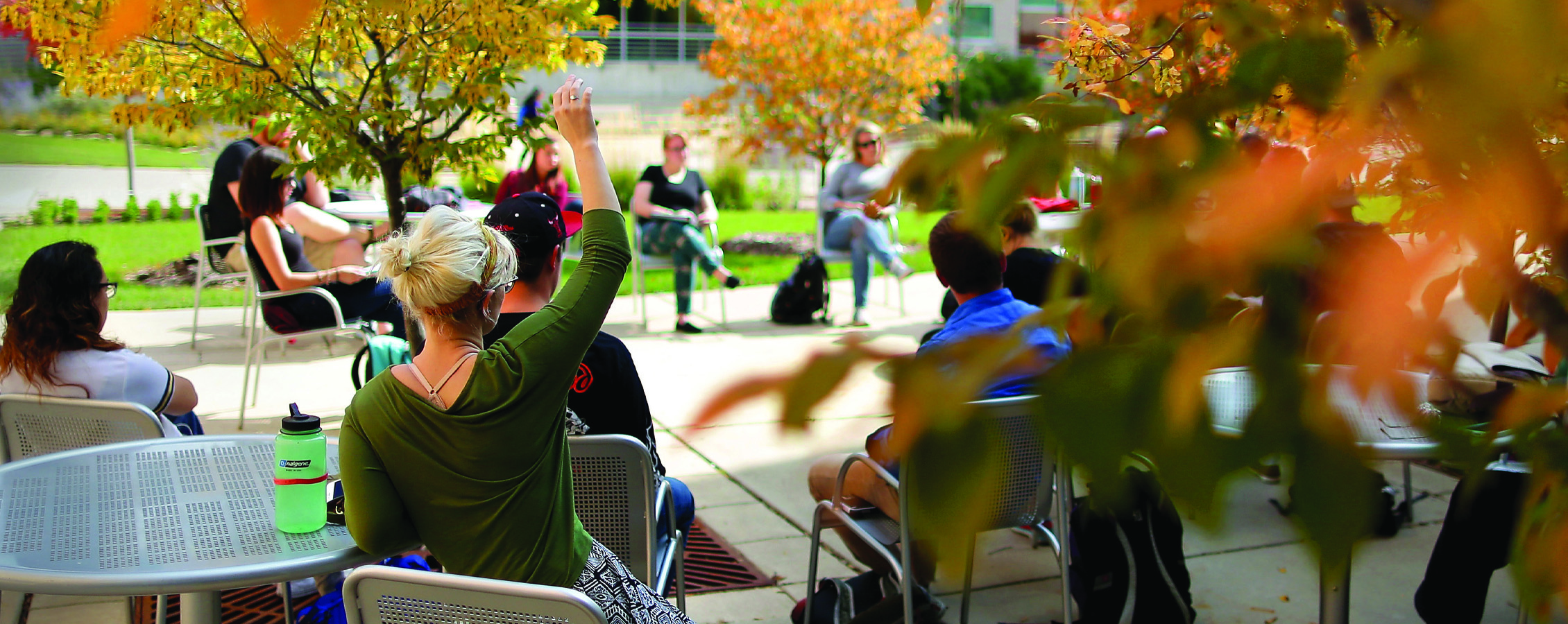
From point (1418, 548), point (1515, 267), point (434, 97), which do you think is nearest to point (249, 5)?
point (1515, 267)

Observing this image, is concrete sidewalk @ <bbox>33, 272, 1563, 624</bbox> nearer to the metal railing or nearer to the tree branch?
the tree branch

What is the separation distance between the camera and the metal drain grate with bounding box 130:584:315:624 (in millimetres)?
3432

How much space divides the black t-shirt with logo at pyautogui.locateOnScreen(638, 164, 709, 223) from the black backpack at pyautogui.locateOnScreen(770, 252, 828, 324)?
99 centimetres

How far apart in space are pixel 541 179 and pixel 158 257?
5486 millimetres

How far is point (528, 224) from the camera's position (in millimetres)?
2941

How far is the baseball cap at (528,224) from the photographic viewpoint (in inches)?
115

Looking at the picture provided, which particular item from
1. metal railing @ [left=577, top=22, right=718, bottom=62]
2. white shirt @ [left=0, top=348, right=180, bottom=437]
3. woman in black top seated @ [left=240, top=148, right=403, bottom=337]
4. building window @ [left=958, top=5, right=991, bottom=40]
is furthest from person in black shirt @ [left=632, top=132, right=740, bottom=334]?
metal railing @ [left=577, top=22, right=718, bottom=62]

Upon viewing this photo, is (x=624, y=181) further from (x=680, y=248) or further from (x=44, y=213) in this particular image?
(x=680, y=248)

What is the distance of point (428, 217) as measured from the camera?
224 cm

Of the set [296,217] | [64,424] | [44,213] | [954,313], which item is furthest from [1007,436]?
[44,213]

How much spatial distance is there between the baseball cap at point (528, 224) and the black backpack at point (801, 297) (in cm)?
544

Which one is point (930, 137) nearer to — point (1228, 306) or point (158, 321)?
point (1228, 306)

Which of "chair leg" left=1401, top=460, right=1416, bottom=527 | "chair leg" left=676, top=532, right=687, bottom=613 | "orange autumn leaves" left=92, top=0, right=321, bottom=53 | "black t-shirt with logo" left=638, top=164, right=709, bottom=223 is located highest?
"orange autumn leaves" left=92, top=0, right=321, bottom=53

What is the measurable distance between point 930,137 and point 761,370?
0.23m
